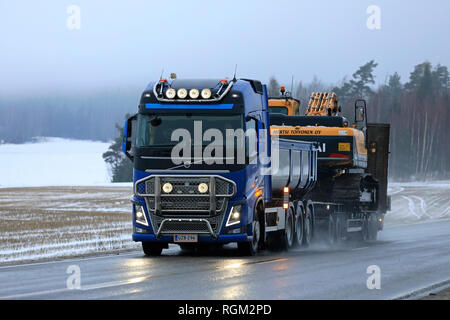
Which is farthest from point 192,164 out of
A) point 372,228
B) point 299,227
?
point 372,228

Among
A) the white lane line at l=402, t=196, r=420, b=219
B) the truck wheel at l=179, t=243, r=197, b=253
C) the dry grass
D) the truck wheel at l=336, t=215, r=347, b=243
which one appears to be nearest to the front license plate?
the dry grass

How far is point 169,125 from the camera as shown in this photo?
18.3m

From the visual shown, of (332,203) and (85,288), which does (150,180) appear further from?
(332,203)

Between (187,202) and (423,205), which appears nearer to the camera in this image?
(187,202)

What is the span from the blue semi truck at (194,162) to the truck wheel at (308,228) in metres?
4.60

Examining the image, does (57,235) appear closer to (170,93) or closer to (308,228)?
(308,228)

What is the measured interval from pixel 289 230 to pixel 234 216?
397 centimetres

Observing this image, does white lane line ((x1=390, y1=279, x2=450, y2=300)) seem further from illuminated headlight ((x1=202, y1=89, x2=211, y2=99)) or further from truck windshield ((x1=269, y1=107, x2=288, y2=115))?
truck windshield ((x1=269, y1=107, x2=288, y2=115))

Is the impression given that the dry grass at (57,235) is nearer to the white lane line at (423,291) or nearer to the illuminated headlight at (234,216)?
the illuminated headlight at (234,216)

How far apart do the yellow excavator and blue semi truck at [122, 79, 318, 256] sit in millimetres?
6288

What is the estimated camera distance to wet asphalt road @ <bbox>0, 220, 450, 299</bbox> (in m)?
11.9

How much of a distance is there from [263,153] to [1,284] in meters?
7.95
